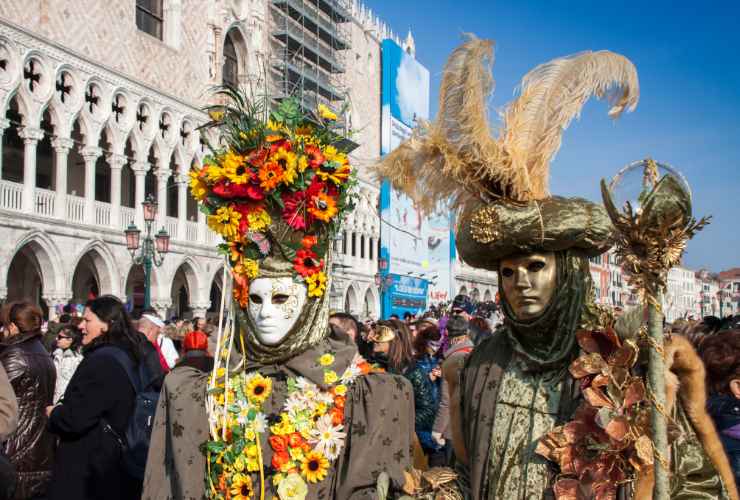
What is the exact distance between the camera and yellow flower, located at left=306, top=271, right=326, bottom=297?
2535 mm

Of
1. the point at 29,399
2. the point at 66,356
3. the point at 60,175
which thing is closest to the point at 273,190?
the point at 29,399

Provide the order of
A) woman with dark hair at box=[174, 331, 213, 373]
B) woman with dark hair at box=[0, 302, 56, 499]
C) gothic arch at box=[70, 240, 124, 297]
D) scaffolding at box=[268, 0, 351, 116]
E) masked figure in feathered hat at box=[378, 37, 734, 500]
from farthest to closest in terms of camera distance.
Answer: scaffolding at box=[268, 0, 351, 116]
gothic arch at box=[70, 240, 124, 297]
woman with dark hair at box=[0, 302, 56, 499]
woman with dark hair at box=[174, 331, 213, 373]
masked figure in feathered hat at box=[378, 37, 734, 500]

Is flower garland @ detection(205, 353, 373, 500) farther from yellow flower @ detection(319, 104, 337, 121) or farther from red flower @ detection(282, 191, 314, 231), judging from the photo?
yellow flower @ detection(319, 104, 337, 121)

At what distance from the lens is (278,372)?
8.37ft

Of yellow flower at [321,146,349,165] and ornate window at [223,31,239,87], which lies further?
ornate window at [223,31,239,87]

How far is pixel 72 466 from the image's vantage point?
10.9 ft

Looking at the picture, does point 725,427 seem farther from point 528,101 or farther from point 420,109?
point 420,109

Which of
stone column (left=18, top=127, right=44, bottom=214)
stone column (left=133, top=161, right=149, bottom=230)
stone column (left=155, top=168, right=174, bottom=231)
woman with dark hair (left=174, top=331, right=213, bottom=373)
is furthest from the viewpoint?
stone column (left=155, top=168, right=174, bottom=231)

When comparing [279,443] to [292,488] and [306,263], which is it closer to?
[292,488]

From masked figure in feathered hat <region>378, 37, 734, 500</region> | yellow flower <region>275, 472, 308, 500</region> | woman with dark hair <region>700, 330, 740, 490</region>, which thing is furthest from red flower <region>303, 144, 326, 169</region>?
woman with dark hair <region>700, 330, 740, 490</region>

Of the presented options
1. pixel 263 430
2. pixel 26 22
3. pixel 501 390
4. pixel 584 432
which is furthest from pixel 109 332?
pixel 26 22

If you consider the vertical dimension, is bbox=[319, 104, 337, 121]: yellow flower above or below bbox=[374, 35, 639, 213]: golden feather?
above

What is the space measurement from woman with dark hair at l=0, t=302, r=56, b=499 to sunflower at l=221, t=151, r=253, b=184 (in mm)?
1759

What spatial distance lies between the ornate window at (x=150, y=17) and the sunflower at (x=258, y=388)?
626 inches
